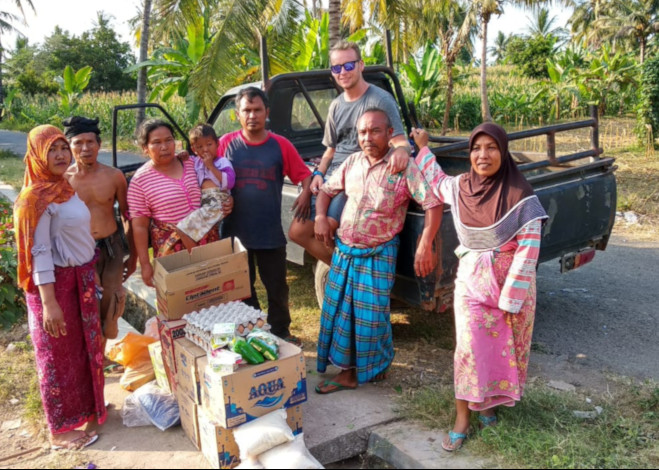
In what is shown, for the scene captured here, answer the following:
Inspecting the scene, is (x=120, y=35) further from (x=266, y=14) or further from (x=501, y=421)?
(x=501, y=421)

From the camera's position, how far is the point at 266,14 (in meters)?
12.1

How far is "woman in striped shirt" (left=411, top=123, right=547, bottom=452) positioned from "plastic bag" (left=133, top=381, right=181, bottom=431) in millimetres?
1504

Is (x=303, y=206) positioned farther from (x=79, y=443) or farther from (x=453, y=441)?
(x=79, y=443)

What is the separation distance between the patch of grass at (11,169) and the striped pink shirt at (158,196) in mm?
8541

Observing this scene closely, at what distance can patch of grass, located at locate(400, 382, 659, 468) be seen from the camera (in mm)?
2707

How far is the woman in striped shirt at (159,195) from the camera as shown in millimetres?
3490

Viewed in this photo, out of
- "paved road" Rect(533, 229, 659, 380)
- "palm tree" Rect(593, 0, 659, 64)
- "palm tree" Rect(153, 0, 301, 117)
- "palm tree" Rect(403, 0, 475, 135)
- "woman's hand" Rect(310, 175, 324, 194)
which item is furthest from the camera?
"palm tree" Rect(593, 0, 659, 64)

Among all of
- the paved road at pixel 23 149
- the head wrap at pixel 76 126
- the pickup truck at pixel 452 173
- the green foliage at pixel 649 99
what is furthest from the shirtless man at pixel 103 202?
the green foliage at pixel 649 99

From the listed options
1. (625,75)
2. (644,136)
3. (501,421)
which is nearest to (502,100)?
(625,75)

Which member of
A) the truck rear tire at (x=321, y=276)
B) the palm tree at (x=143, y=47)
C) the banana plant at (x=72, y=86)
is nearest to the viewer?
the truck rear tire at (x=321, y=276)

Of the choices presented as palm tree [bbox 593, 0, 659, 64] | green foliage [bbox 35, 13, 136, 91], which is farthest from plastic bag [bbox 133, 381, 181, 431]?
green foliage [bbox 35, 13, 136, 91]

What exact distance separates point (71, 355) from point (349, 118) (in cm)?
216

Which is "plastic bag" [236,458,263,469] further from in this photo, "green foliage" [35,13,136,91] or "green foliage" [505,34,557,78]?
"green foliage" [35,13,136,91]

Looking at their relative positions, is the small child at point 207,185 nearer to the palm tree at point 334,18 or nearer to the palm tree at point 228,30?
the palm tree at point 334,18
